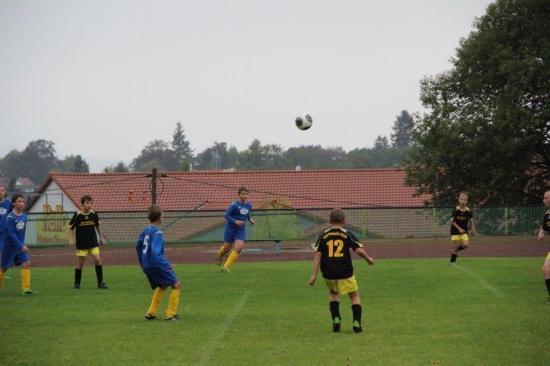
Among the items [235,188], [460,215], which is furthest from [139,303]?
[235,188]

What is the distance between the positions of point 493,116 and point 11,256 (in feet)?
90.0

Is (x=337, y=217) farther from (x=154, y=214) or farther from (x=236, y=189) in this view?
(x=236, y=189)

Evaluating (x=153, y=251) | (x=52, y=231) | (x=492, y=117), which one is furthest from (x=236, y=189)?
(x=153, y=251)

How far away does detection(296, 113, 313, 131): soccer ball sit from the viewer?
25.8 m

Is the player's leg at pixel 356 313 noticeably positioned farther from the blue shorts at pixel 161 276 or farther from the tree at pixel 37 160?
the tree at pixel 37 160

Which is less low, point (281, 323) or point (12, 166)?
point (12, 166)

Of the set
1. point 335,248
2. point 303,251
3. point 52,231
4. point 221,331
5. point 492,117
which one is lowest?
point 303,251

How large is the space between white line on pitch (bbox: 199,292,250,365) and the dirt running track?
11327mm

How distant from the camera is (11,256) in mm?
14812

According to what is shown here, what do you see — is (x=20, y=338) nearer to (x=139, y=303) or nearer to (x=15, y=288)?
(x=139, y=303)

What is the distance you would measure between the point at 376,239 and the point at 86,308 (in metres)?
23.8

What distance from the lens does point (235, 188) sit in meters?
53.0

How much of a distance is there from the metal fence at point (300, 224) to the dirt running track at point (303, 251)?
921 mm

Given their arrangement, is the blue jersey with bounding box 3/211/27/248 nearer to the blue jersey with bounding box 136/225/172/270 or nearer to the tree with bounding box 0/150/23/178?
the blue jersey with bounding box 136/225/172/270
